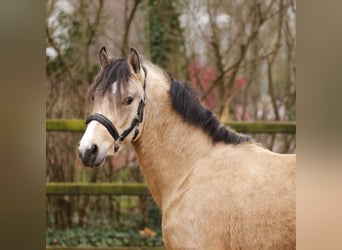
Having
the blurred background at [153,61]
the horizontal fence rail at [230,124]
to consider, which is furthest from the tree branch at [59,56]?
the horizontal fence rail at [230,124]

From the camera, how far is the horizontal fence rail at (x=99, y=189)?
534cm

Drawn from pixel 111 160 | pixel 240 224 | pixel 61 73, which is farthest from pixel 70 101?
pixel 240 224

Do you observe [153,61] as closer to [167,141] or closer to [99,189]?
[99,189]

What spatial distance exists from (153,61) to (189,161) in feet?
9.61

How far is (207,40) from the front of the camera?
5828 millimetres

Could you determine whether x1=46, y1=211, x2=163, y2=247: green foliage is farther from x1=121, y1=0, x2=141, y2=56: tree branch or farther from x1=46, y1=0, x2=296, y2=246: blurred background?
x1=121, y1=0, x2=141, y2=56: tree branch

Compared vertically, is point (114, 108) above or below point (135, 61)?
below

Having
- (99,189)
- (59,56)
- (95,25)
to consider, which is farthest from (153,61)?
(99,189)

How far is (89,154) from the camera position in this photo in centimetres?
273

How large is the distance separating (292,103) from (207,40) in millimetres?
1045

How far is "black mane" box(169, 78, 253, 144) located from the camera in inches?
114

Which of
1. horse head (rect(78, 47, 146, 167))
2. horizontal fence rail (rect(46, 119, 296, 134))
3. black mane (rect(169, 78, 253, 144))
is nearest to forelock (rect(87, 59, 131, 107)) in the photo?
horse head (rect(78, 47, 146, 167))

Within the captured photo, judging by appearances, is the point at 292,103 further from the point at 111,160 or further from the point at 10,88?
the point at 10,88

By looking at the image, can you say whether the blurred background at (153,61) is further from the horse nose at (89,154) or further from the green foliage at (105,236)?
the horse nose at (89,154)
